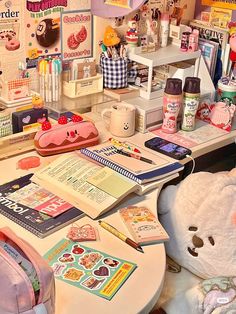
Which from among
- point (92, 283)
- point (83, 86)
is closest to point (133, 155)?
point (83, 86)

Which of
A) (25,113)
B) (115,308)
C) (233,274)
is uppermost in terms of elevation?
(25,113)

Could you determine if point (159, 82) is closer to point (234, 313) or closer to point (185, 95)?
point (185, 95)

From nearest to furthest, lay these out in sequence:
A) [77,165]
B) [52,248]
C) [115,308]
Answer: [115,308] → [52,248] → [77,165]

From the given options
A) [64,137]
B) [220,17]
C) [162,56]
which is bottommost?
[64,137]

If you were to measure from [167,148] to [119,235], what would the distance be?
0.47m

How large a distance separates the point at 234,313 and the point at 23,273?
1.71 ft

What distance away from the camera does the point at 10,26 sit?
60.9 inches

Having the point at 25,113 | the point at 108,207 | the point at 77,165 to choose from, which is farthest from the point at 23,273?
the point at 25,113

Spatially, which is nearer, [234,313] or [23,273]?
[23,273]

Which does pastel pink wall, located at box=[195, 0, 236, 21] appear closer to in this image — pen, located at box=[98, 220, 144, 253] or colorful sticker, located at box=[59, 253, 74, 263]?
pen, located at box=[98, 220, 144, 253]

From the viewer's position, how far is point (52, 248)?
105cm

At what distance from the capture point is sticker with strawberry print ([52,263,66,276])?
0.98 m

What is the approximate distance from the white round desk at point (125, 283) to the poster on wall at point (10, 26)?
2.15ft

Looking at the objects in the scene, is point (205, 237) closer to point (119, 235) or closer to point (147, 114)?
point (119, 235)
